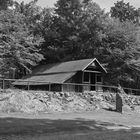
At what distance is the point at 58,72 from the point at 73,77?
9.43 ft

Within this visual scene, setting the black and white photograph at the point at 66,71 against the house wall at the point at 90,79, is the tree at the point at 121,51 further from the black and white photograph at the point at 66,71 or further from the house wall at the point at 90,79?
the house wall at the point at 90,79

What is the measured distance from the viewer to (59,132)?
1866cm

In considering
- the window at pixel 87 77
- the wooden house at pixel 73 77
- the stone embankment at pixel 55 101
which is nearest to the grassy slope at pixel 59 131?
the stone embankment at pixel 55 101

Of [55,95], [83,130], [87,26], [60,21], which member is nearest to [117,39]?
[87,26]

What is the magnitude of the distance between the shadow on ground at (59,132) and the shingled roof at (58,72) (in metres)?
17.6

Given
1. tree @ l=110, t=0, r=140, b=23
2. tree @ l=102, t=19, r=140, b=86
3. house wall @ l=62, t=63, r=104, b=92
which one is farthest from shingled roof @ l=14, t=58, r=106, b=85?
tree @ l=110, t=0, r=140, b=23

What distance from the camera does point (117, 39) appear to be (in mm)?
53562

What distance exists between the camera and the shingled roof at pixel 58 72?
40419 mm

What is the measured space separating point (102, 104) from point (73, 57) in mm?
20753

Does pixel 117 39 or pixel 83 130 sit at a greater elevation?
pixel 117 39

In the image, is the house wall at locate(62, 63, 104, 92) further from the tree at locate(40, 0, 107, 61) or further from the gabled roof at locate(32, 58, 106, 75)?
the tree at locate(40, 0, 107, 61)

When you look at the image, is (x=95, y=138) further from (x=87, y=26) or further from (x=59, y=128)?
(x=87, y=26)

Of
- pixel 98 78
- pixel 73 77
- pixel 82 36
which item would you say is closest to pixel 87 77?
pixel 98 78

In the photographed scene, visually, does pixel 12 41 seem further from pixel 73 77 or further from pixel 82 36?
pixel 82 36
